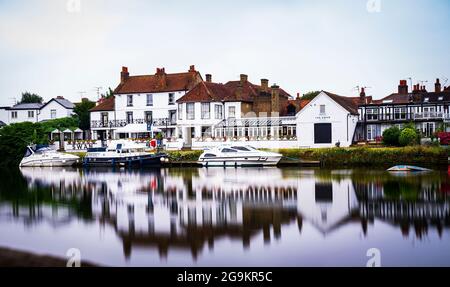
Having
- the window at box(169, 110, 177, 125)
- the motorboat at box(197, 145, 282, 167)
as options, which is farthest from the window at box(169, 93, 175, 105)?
the motorboat at box(197, 145, 282, 167)

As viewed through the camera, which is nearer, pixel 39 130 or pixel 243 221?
pixel 243 221

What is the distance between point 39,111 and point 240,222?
36.4 m

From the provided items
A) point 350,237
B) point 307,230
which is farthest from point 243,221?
point 350,237

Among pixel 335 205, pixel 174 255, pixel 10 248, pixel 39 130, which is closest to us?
pixel 174 255

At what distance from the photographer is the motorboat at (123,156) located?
35938mm

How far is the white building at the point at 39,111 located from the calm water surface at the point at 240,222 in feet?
64.2

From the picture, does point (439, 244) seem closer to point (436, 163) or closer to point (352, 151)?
point (436, 163)

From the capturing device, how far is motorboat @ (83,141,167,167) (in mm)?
35938

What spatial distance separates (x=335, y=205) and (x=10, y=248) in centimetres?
894

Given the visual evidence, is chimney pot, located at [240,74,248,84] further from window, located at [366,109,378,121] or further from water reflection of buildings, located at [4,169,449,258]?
water reflection of buildings, located at [4,169,449,258]

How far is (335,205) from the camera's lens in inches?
596

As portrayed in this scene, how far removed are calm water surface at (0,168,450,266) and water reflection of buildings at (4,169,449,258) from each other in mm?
27

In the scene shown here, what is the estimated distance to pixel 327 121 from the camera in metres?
36.1

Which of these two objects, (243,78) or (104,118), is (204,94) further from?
(104,118)
